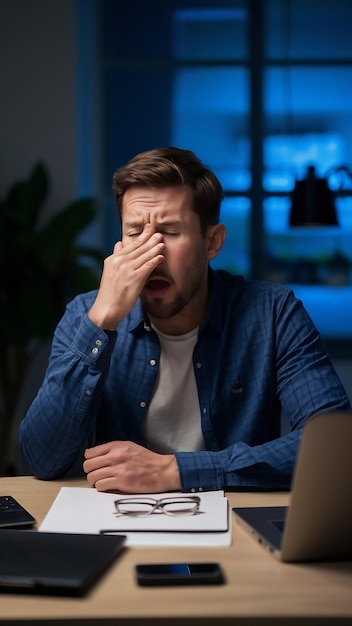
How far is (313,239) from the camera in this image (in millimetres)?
5262

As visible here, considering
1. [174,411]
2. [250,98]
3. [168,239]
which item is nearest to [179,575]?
[174,411]

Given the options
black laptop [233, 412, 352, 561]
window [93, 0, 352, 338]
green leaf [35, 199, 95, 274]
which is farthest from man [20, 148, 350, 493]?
window [93, 0, 352, 338]

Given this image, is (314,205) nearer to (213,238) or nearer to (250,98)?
(250,98)

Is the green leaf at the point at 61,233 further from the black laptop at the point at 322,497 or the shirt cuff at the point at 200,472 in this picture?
the black laptop at the point at 322,497

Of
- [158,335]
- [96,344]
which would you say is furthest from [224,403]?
[96,344]

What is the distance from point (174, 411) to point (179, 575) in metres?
0.99

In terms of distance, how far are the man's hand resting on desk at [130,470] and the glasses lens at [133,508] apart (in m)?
0.10

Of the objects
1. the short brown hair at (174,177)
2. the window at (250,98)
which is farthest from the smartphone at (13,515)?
the window at (250,98)

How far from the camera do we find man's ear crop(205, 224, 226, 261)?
7.36ft

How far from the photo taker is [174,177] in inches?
82.7

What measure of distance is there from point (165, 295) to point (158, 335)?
0.40 ft

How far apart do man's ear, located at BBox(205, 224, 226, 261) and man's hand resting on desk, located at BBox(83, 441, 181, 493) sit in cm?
73

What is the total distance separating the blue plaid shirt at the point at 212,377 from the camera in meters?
1.87

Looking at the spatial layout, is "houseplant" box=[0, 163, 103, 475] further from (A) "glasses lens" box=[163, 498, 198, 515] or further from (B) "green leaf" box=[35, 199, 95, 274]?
(A) "glasses lens" box=[163, 498, 198, 515]
